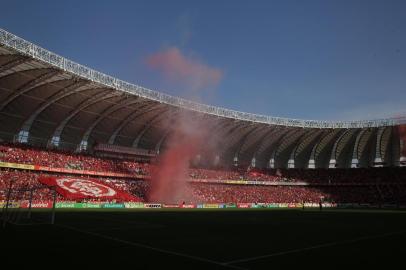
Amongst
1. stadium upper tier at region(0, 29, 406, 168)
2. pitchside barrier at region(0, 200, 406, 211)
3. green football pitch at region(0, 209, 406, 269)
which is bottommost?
pitchside barrier at region(0, 200, 406, 211)

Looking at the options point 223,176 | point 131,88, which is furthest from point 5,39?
point 223,176

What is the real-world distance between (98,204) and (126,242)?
133ft

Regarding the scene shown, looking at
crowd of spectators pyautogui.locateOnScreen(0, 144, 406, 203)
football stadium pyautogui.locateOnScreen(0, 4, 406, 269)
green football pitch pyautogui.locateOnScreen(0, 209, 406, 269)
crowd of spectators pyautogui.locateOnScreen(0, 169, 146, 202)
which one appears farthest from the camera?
crowd of spectators pyautogui.locateOnScreen(0, 144, 406, 203)

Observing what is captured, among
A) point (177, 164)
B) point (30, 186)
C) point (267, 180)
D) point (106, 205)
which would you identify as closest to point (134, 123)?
point (177, 164)

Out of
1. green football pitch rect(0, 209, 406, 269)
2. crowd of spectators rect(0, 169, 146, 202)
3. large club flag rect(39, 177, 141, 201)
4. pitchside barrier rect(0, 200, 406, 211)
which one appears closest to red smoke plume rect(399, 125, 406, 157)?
pitchside barrier rect(0, 200, 406, 211)

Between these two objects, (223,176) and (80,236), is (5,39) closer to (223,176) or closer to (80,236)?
(80,236)

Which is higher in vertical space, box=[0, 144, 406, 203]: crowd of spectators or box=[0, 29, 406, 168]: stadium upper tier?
box=[0, 29, 406, 168]: stadium upper tier

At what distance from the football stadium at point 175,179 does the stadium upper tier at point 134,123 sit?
10.7 inches

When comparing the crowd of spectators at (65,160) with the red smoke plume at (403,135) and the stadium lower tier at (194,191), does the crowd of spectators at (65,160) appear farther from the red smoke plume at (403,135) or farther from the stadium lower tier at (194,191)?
the red smoke plume at (403,135)

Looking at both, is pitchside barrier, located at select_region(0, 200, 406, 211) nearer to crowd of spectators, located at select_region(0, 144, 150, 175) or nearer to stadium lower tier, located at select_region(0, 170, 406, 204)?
stadium lower tier, located at select_region(0, 170, 406, 204)

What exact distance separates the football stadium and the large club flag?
0.26m

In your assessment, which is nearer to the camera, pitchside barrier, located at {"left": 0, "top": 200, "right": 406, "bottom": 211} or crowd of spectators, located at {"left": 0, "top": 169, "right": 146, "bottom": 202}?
pitchside barrier, located at {"left": 0, "top": 200, "right": 406, "bottom": 211}

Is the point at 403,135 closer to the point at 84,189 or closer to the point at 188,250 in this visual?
the point at 84,189

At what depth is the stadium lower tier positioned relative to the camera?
183ft
